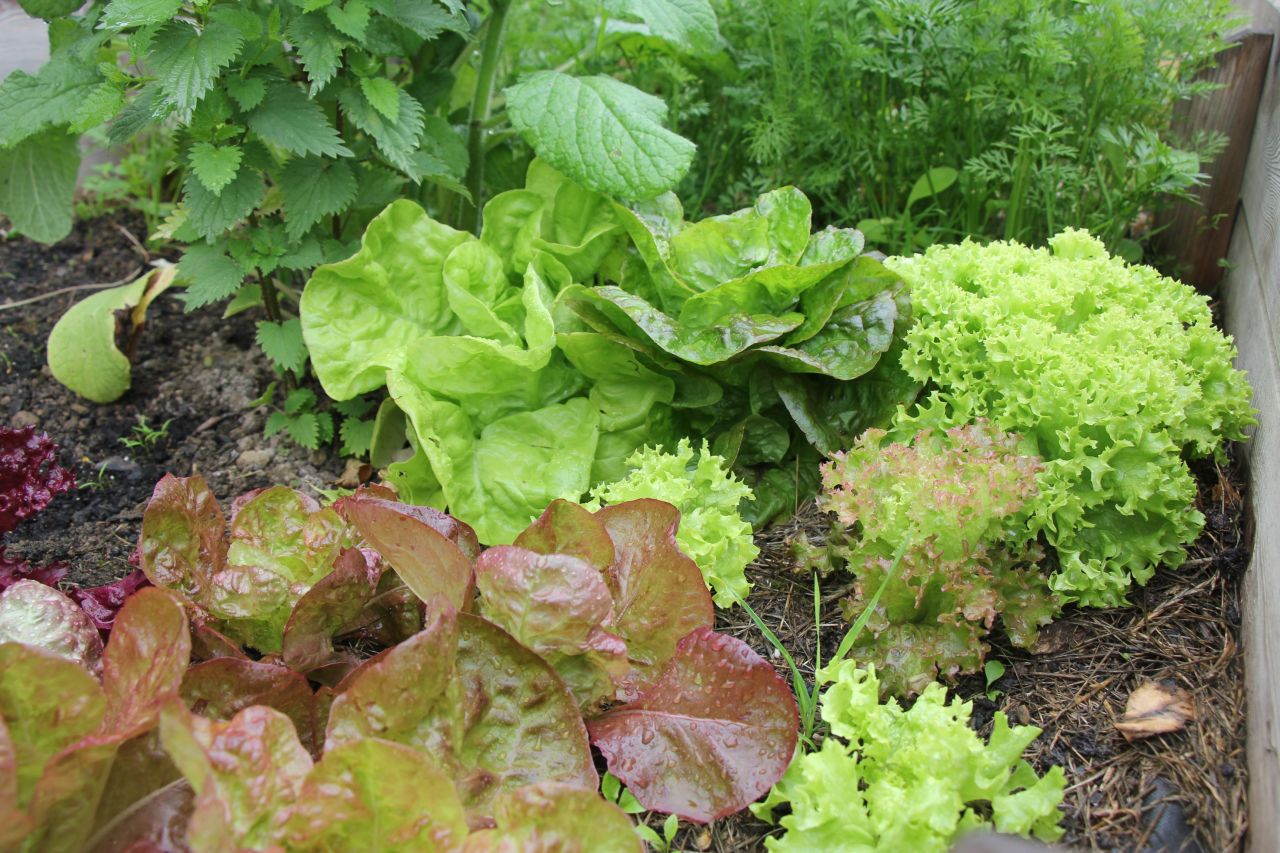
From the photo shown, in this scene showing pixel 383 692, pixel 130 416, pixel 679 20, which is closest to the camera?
pixel 383 692

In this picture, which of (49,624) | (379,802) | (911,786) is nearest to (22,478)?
(49,624)

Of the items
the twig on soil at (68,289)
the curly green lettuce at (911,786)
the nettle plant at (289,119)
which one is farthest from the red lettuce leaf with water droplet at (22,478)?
the curly green lettuce at (911,786)

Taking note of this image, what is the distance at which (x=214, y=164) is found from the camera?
2.34 meters

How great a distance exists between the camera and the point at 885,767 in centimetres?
177

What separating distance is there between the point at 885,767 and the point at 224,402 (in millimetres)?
2306

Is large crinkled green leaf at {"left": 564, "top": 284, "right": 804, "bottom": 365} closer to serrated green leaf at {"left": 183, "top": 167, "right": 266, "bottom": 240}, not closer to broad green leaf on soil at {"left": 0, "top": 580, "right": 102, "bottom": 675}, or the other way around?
serrated green leaf at {"left": 183, "top": 167, "right": 266, "bottom": 240}

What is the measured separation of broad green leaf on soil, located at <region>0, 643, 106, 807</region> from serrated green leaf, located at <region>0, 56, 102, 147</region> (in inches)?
61.9

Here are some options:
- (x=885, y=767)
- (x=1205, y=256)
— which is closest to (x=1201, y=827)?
(x=885, y=767)

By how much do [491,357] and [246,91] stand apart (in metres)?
0.88

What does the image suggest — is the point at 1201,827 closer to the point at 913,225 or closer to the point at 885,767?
the point at 885,767

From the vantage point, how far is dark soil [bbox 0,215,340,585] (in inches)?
102

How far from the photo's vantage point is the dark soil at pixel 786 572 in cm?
180

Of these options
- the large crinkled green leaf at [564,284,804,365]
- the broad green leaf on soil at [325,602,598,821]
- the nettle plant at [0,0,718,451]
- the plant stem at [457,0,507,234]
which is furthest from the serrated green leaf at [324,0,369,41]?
the broad green leaf on soil at [325,602,598,821]

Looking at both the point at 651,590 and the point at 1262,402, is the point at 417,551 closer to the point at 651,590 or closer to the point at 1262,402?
the point at 651,590
